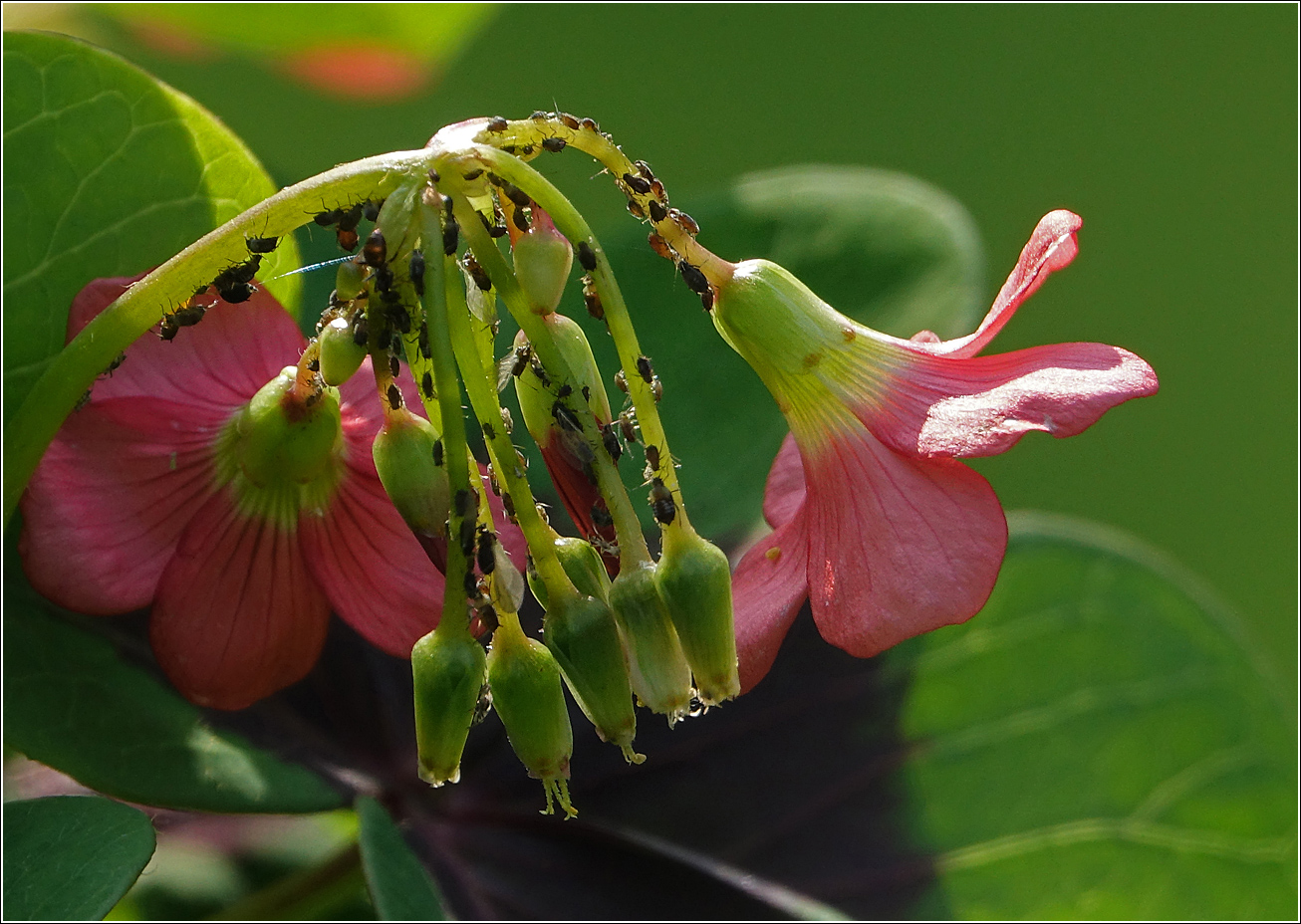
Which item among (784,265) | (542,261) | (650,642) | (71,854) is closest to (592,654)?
(650,642)

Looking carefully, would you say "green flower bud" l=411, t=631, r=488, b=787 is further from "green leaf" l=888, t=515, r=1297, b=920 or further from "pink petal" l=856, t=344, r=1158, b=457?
"green leaf" l=888, t=515, r=1297, b=920

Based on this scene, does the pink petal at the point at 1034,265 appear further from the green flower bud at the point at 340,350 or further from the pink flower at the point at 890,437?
the green flower bud at the point at 340,350

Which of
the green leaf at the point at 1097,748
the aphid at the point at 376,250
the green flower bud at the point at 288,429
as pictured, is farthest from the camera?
the green leaf at the point at 1097,748

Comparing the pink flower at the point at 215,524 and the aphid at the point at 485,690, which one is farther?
the pink flower at the point at 215,524

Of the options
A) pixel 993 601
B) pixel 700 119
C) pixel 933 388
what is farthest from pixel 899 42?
pixel 933 388

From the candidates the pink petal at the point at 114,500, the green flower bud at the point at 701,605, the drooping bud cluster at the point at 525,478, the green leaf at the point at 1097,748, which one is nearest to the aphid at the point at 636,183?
the drooping bud cluster at the point at 525,478

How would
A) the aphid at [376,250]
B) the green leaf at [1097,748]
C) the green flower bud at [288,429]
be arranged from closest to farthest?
the aphid at [376,250] < the green flower bud at [288,429] < the green leaf at [1097,748]

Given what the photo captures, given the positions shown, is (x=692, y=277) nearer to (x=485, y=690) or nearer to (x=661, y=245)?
(x=661, y=245)
